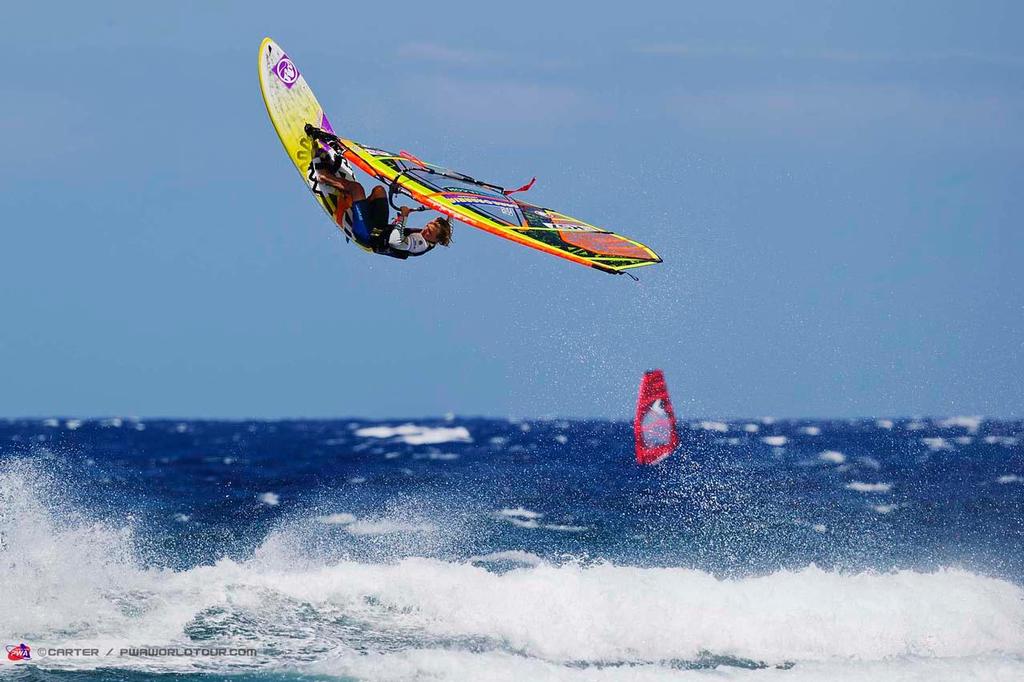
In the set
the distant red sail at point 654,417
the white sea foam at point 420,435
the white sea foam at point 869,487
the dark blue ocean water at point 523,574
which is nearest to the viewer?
the dark blue ocean water at point 523,574

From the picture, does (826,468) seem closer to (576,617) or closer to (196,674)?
(576,617)

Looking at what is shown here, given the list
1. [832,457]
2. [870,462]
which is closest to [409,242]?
[870,462]

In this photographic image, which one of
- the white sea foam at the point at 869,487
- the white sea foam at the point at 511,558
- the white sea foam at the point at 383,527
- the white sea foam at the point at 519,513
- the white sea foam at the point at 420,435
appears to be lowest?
the white sea foam at the point at 511,558

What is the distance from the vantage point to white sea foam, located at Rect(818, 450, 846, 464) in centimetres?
3215

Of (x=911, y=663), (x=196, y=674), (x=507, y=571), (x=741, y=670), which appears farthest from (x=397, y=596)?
(x=911, y=663)

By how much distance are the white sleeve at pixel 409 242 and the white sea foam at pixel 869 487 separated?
51.5 feet

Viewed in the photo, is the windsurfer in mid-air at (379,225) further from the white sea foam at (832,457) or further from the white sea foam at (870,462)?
the white sea foam at (832,457)

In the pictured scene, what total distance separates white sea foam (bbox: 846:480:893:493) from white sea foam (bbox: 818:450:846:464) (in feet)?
16.7

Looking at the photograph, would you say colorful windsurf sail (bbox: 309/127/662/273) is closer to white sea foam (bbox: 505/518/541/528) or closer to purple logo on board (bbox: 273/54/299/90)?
purple logo on board (bbox: 273/54/299/90)

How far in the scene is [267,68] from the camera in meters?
13.7

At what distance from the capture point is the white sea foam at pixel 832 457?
32150 millimetres

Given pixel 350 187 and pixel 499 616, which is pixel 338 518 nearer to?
pixel 499 616

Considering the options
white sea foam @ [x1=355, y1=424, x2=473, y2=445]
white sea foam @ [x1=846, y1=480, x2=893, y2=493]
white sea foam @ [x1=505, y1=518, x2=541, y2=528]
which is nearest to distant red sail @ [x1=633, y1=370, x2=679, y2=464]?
white sea foam @ [x1=505, y1=518, x2=541, y2=528]

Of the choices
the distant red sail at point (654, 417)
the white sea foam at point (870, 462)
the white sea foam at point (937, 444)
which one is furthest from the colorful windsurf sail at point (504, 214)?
the white sea foam at point (937, 444)
